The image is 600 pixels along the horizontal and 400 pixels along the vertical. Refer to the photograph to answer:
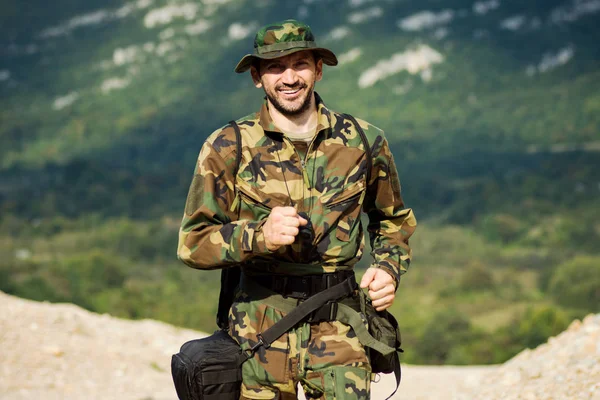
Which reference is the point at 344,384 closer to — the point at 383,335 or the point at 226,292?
the point at 383,335

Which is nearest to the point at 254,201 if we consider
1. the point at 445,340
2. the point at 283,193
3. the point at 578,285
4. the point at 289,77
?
the point at 283,193

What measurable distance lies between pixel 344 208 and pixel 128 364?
863 centimetres

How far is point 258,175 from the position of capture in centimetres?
427

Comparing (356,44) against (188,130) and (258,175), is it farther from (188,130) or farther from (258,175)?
(258,175)

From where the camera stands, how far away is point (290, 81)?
430 centimetres

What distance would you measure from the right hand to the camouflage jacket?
20cm

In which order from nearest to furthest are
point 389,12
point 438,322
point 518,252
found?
point 438,322
point 518,252
point 389,12

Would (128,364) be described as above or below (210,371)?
below

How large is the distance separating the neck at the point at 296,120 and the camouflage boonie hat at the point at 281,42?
0.22 m

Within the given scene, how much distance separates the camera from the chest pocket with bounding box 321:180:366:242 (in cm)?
430

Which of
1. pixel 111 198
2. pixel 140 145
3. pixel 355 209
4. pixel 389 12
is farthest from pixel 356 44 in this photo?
pixel 355 209

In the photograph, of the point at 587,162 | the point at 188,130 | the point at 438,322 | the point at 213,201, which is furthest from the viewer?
the point at 188,130

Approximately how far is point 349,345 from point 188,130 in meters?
168

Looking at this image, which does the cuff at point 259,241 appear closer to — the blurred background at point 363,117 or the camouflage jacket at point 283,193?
the camouflage jacket at point 283,193
